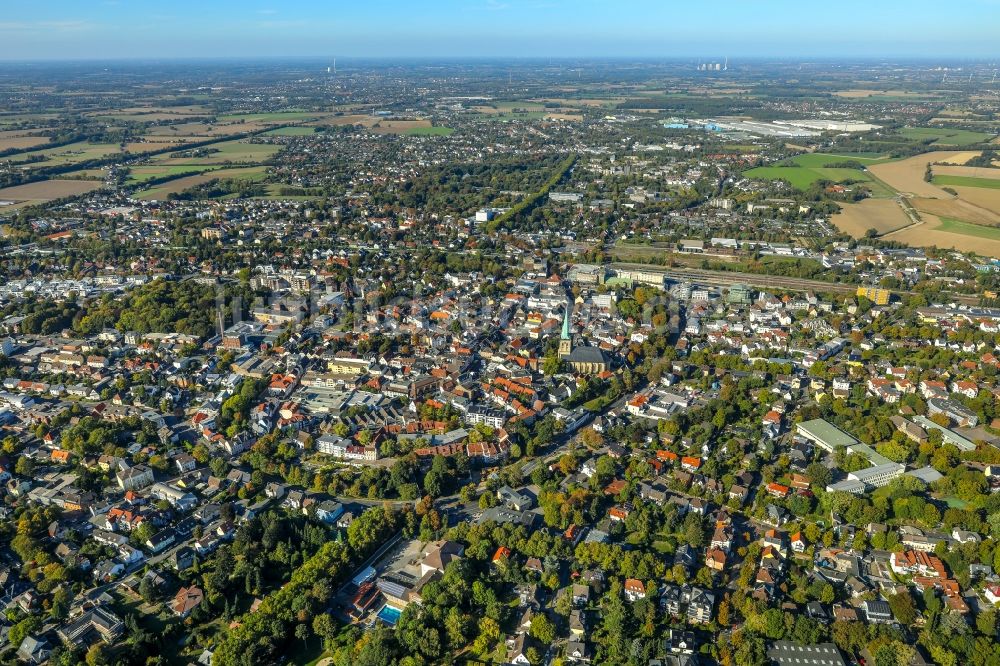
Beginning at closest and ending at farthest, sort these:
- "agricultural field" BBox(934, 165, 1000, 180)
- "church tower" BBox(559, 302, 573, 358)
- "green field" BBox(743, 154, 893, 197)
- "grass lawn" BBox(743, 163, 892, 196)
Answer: "church tower" BBox(559, 302, 573, 358) < "green field" BBox(743, 154, 893, 197) < "grass lawn" BBox(743, 163, 892, 196) < "agricultural field" BBox(934, 165, 1000, 180)

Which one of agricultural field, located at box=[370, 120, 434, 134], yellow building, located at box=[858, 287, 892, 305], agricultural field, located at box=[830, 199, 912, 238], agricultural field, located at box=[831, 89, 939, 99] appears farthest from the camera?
agricultural field, located at box=[831, 89, 939, 99]

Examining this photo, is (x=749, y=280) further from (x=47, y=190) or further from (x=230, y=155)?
(x=230, y=155)

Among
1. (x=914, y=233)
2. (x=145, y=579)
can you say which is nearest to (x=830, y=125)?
(x=914, y=233)

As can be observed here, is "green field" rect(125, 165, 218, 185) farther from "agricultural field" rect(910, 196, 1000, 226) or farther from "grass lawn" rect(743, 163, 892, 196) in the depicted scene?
"agricultural field" rect(910, 196, 1000, 226)

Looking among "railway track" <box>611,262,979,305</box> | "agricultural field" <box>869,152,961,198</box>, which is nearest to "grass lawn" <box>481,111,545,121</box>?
"agricultural field" <box>869,152,961,198</box>

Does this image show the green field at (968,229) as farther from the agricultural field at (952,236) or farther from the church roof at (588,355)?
the church roof at (588,355)

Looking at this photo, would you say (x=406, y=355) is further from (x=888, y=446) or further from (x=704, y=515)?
(x=888, y=446)

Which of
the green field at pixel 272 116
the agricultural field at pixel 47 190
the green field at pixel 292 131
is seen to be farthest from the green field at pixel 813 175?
the green field at pixel 272 116
